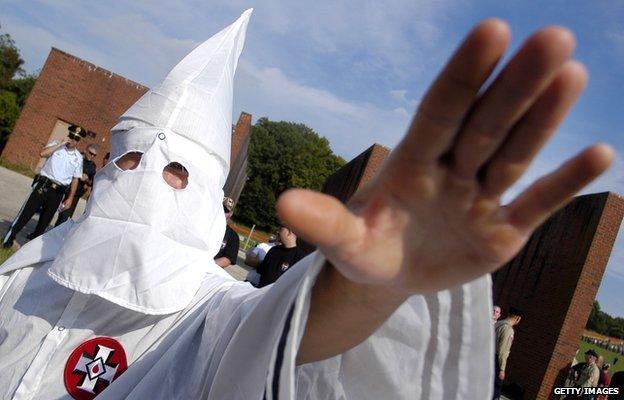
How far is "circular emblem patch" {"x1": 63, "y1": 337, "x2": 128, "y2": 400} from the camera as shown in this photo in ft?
6.23

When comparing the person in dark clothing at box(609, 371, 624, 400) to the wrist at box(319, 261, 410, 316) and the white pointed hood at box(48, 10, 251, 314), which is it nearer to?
the white pointed hood at box(48, 10, 251, 314)

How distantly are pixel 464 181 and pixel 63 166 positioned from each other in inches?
308

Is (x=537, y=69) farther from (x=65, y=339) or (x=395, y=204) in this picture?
(x=65, y=339)

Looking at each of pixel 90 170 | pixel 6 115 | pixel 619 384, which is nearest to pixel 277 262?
pixel 90 170

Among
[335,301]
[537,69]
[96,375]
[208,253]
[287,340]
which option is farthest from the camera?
[208,253]

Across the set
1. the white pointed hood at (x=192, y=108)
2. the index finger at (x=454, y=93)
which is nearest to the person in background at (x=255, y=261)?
the white pointed hood at (x=192, y=108)

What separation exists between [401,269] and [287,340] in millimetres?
291

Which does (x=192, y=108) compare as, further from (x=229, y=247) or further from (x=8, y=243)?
(x=8, y=243)

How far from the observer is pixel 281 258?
18.9ft

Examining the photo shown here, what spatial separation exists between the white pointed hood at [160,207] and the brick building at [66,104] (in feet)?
70.3

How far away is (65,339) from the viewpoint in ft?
6.35

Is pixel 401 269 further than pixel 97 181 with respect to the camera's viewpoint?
No

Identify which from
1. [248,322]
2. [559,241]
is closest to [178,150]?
[248,322]

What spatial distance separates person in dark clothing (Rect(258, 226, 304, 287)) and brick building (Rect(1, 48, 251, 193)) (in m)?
18.0
